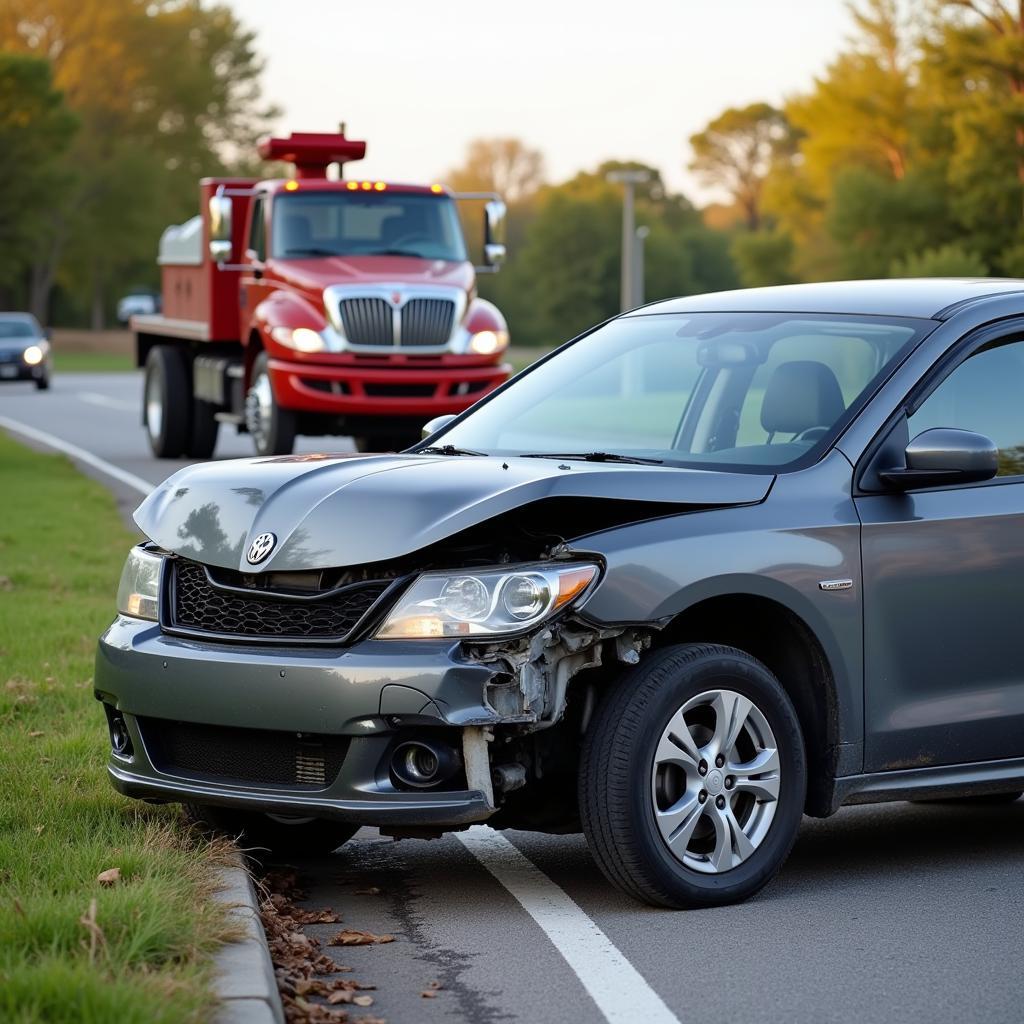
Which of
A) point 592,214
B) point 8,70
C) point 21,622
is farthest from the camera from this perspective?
point 592,214

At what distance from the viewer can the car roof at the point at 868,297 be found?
6.50m

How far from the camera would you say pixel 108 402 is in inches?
1598

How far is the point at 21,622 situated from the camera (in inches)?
418

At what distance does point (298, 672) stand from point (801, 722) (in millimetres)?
1479

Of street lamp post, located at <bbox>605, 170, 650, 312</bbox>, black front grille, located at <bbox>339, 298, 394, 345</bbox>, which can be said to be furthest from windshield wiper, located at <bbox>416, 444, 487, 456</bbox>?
street lamp post, located at <bbox>605, 170, 650, 312</bbox>

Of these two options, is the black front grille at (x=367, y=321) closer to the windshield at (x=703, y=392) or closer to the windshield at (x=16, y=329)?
the windshield at (x=703, y=392)

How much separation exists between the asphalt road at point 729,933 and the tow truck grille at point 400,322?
12944 mm

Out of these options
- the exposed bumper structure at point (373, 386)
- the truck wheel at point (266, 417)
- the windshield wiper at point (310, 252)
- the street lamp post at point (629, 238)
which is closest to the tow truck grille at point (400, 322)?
the exposed bumper structure at point (373, 386)

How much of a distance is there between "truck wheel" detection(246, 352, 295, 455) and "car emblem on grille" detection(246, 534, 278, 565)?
46.0 feet

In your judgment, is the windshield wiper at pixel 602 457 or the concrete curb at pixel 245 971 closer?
the concrete curb at pixel 245 971

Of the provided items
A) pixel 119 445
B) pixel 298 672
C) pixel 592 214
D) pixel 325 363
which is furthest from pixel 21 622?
pixel 592 214

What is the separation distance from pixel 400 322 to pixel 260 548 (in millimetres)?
14241

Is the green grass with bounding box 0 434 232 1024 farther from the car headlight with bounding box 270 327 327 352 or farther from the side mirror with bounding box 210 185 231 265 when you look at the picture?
the side mirror with bounding box 210 185 231 265

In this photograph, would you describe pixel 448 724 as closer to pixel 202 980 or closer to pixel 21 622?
pixel 202 980
